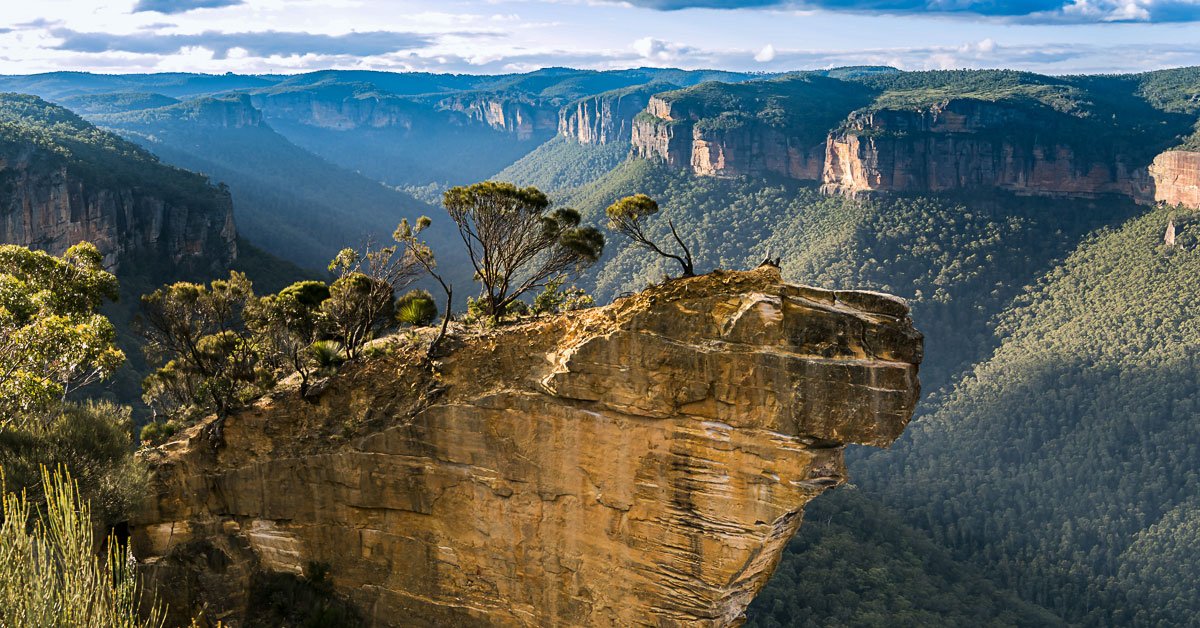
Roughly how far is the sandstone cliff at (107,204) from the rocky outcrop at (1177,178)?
84.8m

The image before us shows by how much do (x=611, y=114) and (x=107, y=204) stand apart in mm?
132493

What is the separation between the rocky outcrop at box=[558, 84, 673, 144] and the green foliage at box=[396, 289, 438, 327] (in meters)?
159

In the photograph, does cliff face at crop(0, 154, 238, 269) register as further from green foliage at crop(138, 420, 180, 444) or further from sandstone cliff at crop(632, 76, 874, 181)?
sandstone cliff at crop(632, 76, 874, 181)

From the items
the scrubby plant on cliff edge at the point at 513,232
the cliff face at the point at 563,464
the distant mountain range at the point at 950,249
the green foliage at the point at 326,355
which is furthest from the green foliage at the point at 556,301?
the green foliage at the point at 326,355

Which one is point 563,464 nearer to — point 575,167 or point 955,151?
point 955,151

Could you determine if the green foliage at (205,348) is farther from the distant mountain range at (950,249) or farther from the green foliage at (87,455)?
the distant mountain range at (950,249)

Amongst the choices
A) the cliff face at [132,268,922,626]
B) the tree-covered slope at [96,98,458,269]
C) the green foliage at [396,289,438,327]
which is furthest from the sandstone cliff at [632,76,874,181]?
the cliff face at [132,268,922,626]

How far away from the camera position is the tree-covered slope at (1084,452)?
166 ft

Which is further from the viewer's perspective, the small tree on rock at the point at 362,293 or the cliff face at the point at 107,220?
the cliff face at the point at 107,220

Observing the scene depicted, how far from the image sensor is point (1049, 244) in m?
93.1

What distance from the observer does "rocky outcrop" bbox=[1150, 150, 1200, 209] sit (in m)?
82.8

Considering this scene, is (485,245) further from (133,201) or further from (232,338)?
(133,201)

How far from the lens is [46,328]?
56.2 feet

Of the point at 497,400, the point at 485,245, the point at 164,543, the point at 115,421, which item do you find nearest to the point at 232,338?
the point at 115,421
